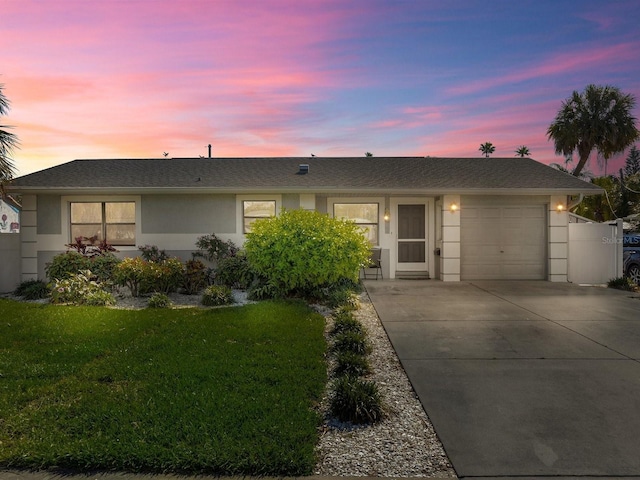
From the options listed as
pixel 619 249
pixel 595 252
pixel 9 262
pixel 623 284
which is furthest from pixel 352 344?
pixel 9 262

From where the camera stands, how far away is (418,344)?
6164mm

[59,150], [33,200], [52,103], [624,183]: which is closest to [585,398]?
[33,200]

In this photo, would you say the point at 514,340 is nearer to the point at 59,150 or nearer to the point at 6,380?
the point at 6,380

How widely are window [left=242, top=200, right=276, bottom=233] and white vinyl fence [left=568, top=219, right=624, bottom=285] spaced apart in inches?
348

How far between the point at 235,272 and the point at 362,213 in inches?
172

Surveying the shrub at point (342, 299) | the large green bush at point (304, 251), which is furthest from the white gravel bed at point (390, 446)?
the large green bush at point (304, 251)

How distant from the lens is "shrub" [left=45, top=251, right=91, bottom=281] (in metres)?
10.7

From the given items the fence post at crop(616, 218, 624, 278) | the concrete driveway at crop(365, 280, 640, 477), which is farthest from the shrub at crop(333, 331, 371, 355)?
the fence post at crop(616, 218, 624, 278)

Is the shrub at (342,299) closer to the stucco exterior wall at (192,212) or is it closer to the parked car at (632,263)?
the stucco exterior wall at (192,212)

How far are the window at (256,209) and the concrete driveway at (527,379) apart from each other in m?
4.81

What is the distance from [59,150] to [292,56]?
1063cm

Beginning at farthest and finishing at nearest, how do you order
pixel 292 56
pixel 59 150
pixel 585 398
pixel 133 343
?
pixel 59 150 → pixel 292 56 → pixel 133 343 → pixel 585 398

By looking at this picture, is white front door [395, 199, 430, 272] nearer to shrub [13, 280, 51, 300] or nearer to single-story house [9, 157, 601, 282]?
single-story house [9, 157, 601, 282]

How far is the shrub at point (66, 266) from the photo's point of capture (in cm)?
1070
